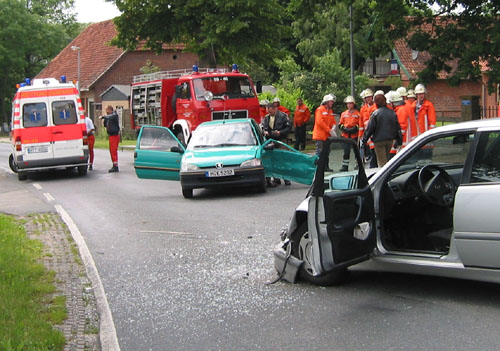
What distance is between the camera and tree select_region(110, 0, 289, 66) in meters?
30.8

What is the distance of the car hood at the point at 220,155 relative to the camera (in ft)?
47.2

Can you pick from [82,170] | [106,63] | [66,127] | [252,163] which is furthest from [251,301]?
[106,63]

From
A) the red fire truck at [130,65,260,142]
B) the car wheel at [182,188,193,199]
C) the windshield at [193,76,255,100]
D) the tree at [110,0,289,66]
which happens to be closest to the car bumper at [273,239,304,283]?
the car wheel at [182,188,193,199]

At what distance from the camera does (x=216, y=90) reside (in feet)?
72.6

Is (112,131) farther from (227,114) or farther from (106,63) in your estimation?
(106,63)

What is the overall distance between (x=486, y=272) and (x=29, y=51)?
79260mm

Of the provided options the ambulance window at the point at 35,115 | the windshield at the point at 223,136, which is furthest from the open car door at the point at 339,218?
the ambulance window at the point at 35,115

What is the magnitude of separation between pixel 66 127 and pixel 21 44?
6133 centimetres

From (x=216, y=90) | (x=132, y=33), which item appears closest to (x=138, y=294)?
(x=216, y=90)

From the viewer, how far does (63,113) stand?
20734 mm

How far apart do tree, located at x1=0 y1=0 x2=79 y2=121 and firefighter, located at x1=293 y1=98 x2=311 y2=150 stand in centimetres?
5427

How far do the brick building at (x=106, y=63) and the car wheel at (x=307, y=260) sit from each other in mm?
49525

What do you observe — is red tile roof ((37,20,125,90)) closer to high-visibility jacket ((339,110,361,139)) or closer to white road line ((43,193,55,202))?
white road line ((43,193,55,202))

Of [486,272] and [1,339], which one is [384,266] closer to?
[486,272]
